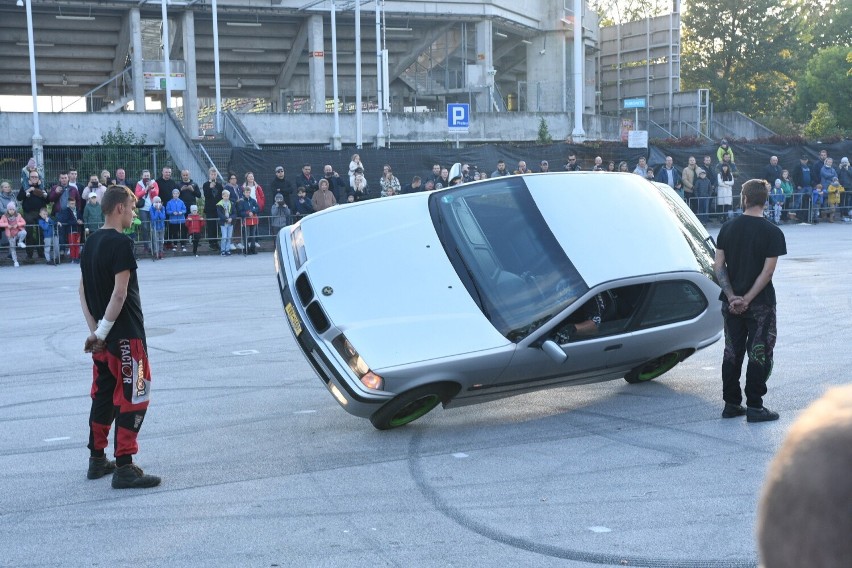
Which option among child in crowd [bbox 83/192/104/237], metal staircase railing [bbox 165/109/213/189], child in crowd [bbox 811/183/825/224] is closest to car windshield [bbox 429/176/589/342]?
child in crowd [bbox 83/192/104/237]

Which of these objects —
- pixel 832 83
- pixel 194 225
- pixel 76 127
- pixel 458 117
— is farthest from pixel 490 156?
pixel 832 83

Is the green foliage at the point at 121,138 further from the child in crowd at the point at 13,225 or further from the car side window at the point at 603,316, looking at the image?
the car side window at the point at 603,316

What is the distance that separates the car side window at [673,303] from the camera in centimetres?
812

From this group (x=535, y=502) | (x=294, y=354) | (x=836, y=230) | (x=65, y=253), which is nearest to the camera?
(x=535, y=502)

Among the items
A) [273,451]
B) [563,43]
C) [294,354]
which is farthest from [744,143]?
[273,451]

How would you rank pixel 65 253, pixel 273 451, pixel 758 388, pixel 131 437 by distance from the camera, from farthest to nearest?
1. pixel 65 253
2. pixel 758 388
3. pixel 273 451
4. pixel 131 437

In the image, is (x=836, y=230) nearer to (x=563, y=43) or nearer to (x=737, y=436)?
(x=737, y=436)

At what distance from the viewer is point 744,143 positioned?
3216 centimetres

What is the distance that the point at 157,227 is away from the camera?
2309 cm

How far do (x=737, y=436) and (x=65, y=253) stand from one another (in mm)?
18087

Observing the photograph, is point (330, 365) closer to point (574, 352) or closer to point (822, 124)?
point (574, 352)

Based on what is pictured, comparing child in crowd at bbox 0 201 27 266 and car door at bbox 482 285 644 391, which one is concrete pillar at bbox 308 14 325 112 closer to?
child in crowd at bbox 0 201 27 266

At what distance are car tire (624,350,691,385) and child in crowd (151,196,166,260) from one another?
51.7 feet

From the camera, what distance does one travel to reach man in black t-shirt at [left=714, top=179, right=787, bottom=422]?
25.4 feet
